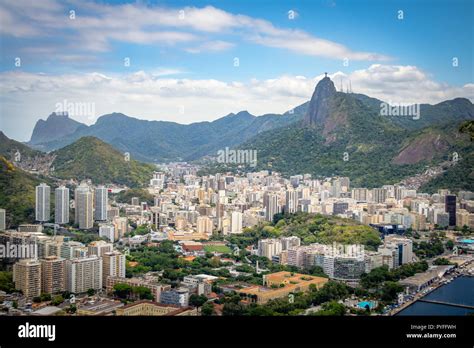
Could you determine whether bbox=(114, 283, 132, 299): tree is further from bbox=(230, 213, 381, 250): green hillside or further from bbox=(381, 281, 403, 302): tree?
bbox=(230, 213, 381, 250): green hillside

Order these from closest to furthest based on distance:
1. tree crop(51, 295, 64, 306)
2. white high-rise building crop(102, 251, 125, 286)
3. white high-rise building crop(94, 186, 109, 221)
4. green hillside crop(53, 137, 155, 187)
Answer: tree crop(51, 295, 64, 306)
white high-rise building crop(102, 251, 125, 286)
white high-rise building crop(94, 186, 109, 221)
green hillside crop(53, 137, 155, 187)

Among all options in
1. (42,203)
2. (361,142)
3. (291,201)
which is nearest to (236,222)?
(291,201)

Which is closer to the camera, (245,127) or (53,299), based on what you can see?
(53,299)

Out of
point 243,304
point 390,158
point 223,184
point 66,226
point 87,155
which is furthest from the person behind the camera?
point 390,158

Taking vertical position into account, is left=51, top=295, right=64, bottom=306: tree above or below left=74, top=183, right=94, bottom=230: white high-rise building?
below

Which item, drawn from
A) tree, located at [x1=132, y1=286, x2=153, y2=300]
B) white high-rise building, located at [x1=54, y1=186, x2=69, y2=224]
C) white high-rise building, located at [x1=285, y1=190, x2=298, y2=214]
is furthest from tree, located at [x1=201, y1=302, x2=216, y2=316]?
white high-rise building, located at [x1=285, y1=190, x2=298, y2=214]
